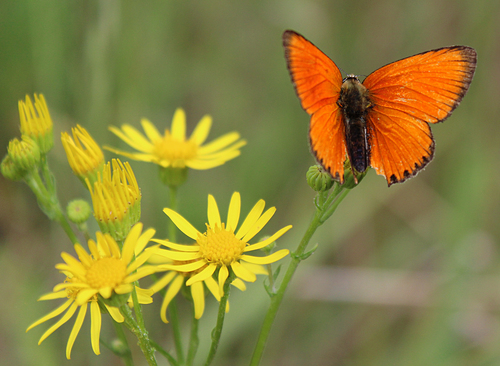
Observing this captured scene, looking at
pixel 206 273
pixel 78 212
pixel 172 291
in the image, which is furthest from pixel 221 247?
pixel 78 212

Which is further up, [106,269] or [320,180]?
[320,180]

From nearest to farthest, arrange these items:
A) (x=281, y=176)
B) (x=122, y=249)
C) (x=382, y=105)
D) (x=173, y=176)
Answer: (x=122, y=249) → (x=382, y=105) → (x=173, y=176) → (x=281, y=176)

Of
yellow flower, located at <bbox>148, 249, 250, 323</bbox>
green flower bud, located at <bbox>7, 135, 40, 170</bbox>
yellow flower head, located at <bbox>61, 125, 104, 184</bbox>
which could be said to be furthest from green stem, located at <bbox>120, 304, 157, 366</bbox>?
green flower bud, located at <bbox>7, 135, 40, 170</bbox>

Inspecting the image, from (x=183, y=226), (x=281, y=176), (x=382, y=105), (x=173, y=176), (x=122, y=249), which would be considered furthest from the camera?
(x=281, y=176)

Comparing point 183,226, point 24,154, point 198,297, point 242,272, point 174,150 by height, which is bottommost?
point 198,297

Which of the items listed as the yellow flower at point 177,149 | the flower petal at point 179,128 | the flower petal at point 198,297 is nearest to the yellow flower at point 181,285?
the flower petal at point 198,297

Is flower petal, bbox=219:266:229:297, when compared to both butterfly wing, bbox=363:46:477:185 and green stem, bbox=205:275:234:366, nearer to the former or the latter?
green stem, bbox=205:275:234:366

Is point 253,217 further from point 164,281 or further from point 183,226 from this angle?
point 164,281
